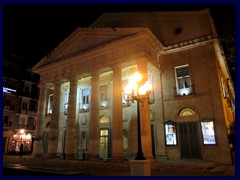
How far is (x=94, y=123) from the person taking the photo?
55.3ft

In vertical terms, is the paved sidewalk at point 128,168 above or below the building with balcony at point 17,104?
below

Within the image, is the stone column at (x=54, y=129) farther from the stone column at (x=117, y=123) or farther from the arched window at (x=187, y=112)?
the arched window at (x=187, y=112)

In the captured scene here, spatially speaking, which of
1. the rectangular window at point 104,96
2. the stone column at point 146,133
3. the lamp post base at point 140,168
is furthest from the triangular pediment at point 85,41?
the lamp post base at point 140,168

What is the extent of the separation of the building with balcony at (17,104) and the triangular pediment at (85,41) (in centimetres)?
1525

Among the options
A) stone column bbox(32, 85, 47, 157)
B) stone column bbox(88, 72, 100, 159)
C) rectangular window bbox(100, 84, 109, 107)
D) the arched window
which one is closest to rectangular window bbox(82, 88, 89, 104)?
rectangular window bbox(100, 84, 109, 107)

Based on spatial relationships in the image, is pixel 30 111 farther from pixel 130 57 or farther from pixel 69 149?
pixel 130 57

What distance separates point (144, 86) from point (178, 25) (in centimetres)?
1167

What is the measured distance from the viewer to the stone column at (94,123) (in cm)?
1619

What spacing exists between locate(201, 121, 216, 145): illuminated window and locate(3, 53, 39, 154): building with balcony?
27.0 meters

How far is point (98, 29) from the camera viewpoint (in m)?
18.6

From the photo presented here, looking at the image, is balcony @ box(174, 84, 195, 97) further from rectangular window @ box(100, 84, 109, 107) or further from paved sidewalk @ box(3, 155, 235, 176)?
rectangular window @ box(100, 84, 109, 107)

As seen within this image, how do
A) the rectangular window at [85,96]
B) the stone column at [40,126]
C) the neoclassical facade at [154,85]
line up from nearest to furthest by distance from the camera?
the neoclassical facade at [154,85] < the stone column at [40,126] < the rectangular window at [85,96]

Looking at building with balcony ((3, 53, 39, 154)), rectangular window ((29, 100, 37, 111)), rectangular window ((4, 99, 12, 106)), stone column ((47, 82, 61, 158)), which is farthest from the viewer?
rectangular window ((29, 100, 37, 111))

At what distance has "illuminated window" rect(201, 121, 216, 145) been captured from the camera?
1510 centimetres
